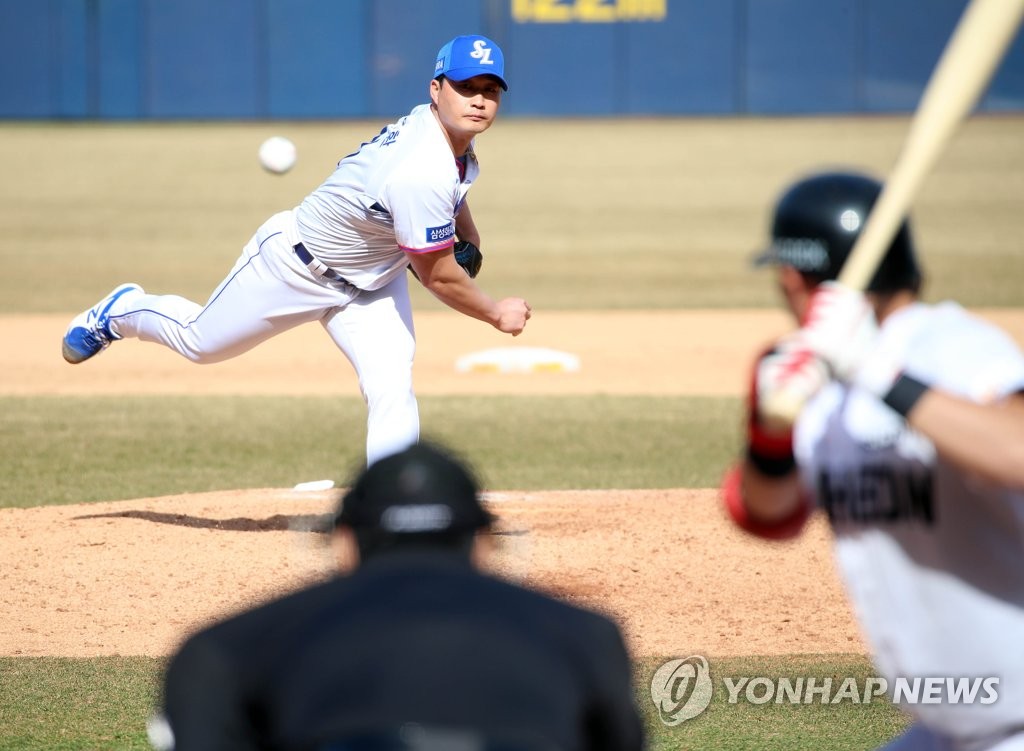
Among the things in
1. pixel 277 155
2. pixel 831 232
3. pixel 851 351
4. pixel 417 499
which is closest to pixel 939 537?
pixel 851 351

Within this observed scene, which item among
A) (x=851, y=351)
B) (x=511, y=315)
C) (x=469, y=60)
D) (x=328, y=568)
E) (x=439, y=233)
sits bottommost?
(x=328, y=568)

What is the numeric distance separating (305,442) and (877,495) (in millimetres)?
7062

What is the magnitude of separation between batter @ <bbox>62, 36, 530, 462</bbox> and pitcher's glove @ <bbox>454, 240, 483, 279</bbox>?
150 mm

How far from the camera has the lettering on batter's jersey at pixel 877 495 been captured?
2369 millimetres

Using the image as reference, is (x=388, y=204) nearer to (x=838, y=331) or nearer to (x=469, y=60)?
(x=469, y=60)

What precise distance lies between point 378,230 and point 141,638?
187 cm

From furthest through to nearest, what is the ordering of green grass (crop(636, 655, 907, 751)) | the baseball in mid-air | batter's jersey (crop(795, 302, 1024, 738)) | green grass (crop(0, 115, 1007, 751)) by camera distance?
the baseball in mid-air, green grass (crop(0, 115, 1007, 751)), green grass (crop(636, 655, 907, 751)), batter's jersey (crop(795, 302, 1024, 738))

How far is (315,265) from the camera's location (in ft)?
19.4

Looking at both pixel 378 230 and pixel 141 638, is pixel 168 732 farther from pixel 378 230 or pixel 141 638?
pixel 378 230

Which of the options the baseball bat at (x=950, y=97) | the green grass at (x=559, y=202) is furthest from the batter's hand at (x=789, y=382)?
the green grass at (x=559, y=202)

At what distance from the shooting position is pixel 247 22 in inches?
1337

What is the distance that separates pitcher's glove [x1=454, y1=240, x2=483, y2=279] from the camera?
6.14m

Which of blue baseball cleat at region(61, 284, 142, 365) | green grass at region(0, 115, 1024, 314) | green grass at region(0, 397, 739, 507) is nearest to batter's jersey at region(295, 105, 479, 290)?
blue baseball cleat at region(61, 284, 142, 365)

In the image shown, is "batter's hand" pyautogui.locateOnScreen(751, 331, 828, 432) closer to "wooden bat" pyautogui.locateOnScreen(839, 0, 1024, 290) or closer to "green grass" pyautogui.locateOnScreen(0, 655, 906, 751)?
"wooden bat" pyautogui.locateOnScreen(839, 0, 1024, 290)
